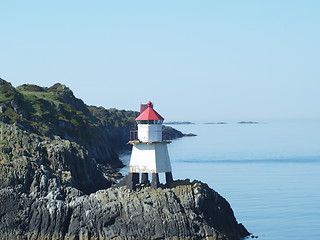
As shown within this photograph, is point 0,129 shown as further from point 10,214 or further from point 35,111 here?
point 35,111

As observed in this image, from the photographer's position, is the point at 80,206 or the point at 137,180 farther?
the point at 137,180

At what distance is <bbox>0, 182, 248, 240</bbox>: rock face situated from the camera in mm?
46125

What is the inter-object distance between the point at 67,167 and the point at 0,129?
23.3ft

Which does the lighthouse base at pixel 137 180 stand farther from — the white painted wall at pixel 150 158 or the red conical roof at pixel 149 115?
the red conical roof at pixel 149 115

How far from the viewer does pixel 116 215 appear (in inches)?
1842

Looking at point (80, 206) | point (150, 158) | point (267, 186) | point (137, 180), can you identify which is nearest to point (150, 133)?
point (150, 158)

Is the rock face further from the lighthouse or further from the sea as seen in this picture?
the sea

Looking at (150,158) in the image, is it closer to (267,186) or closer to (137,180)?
(137,180)

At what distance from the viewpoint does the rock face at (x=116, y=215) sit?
46125 mm

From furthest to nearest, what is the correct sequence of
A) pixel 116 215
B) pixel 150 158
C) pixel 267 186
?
pixel 267 186, pixel 150 158, pixel 116 215

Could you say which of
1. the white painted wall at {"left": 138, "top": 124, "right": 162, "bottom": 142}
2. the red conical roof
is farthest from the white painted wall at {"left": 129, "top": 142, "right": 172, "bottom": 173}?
the red conical roof

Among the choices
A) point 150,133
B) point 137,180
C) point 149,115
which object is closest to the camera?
point 150,133

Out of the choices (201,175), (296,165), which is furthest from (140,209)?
(296,165)

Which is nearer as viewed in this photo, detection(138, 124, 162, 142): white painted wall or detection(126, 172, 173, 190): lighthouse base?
detection(126, 172, 173, 190): lighthouse base
